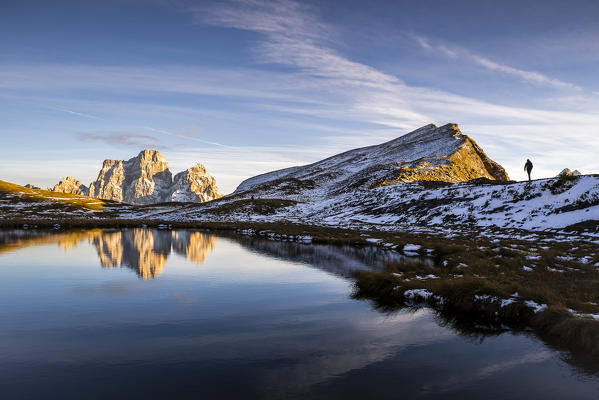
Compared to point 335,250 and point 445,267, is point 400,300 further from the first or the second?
point 335,250

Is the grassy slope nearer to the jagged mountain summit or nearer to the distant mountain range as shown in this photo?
the distant mountain range

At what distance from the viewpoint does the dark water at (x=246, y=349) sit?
8.30 meters

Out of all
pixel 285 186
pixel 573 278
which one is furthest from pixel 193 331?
pixel 285 186

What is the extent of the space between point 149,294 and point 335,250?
20.9 meters

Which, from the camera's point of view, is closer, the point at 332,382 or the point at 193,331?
the point at 332,382

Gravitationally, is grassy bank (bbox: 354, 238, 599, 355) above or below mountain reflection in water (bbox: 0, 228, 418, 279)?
above

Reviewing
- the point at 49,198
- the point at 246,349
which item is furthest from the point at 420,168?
the point at 49,198

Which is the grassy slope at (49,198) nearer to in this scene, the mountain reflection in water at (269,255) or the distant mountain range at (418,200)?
the distant mountain range at (418,200)

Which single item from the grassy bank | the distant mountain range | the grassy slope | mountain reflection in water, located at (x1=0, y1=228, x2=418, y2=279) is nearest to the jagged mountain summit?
the distant mountain range

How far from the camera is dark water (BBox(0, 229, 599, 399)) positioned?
27.2 ft

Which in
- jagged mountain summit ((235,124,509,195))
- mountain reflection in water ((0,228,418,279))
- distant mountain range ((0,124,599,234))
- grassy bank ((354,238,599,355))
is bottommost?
mountain reflection in water ((0,228,418,279))

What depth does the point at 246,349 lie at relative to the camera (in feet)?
34.7

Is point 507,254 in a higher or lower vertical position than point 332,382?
higher

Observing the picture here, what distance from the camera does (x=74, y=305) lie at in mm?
15430
